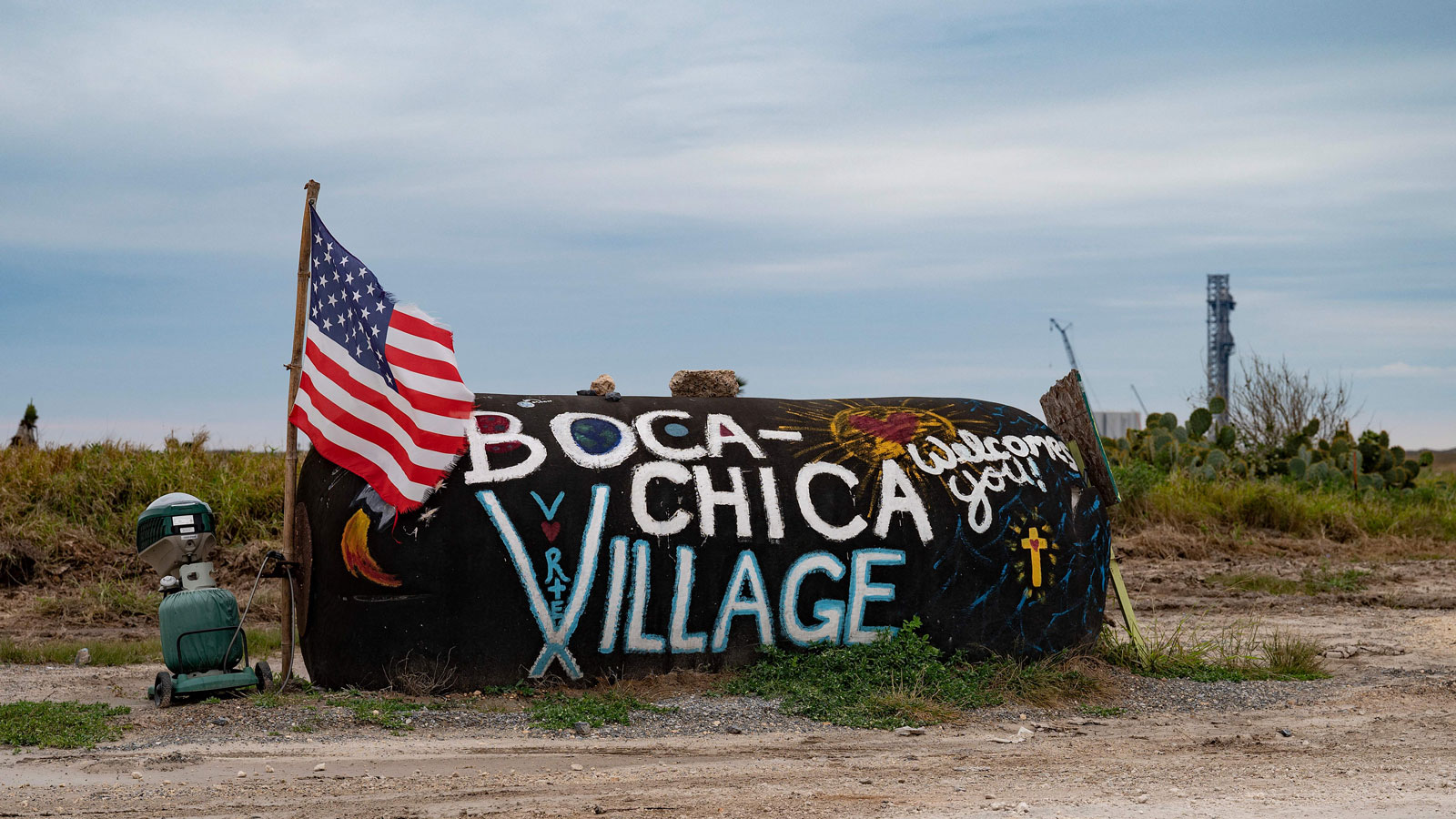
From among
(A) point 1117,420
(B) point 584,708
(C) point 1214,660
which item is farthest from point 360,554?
(A) point 1117,420

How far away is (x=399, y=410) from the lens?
27.8ft

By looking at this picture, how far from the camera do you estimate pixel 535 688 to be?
8.52 metres

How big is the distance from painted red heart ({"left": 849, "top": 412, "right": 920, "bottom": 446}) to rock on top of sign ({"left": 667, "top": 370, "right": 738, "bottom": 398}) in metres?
1.23

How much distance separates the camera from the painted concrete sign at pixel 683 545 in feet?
27.5

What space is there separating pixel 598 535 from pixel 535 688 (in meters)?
1.12

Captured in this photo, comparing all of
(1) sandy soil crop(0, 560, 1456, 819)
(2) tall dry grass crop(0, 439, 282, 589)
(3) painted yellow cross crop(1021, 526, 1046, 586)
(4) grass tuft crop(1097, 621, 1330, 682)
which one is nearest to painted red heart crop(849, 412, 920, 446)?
(3) painted yellow cross crop(1021, 526, 1046, 586)

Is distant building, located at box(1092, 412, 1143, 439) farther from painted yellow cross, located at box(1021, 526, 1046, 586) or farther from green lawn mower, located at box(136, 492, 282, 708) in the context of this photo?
A: green lawn mower, located at box(136, 492, 282, 708)

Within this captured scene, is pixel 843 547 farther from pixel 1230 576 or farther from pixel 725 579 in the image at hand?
pixel 1230 576

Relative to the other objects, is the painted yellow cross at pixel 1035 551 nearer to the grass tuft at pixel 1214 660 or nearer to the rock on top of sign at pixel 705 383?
the grass tuft at pixel 1214 660

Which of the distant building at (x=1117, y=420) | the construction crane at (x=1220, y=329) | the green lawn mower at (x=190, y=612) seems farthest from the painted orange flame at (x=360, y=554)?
the construction crane at (x=1220, y=329)

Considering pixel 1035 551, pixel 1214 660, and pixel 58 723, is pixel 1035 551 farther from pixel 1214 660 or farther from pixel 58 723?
pixel 58 723

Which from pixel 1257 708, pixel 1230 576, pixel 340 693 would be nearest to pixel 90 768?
pixel 340 693

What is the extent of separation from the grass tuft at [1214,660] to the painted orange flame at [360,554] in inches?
220

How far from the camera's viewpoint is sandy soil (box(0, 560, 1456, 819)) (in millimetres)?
6406
